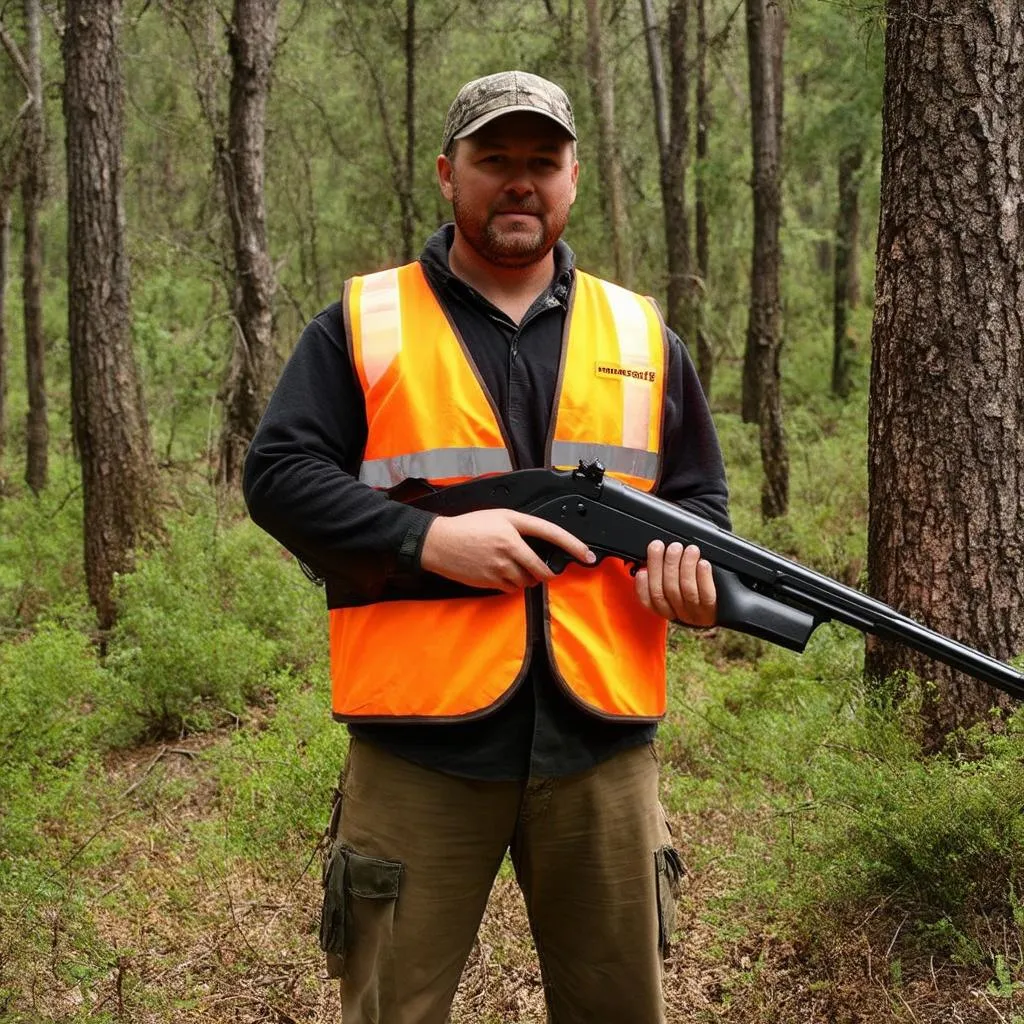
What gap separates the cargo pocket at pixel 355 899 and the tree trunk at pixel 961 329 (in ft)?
7.45

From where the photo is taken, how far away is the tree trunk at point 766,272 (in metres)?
10.9

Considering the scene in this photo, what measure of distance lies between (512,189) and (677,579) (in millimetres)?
961

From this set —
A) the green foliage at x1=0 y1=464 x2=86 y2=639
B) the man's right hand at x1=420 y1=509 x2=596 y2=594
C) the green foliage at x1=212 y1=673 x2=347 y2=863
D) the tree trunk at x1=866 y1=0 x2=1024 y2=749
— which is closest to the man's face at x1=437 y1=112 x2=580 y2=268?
the man's right hand at x1=420 y1=509 x2=596 y2=594

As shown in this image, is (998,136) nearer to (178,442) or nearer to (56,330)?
(178,442)

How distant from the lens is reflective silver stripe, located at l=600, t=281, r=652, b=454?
263 cm

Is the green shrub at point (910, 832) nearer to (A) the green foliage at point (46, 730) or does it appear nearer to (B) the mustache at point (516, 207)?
(B) the mustache at point (516, 207)

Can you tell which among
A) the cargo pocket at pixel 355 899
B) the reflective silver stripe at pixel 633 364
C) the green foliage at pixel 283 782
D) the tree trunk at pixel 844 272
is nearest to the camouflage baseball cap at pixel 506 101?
the reflective silver stripe at pixel 633 364

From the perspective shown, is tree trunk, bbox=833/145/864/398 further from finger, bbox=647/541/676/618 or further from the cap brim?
finger, bbox=647/541/676/618

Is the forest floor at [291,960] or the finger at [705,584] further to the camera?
the forest floor at [291,960]

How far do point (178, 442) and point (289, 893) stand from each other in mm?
13324

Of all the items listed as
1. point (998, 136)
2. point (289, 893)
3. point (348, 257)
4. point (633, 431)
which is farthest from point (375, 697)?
point (348, 257)

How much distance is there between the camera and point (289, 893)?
14.1 ft

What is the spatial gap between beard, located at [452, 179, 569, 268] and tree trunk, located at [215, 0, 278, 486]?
8713 mm

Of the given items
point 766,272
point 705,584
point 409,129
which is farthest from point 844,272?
point 705,584
